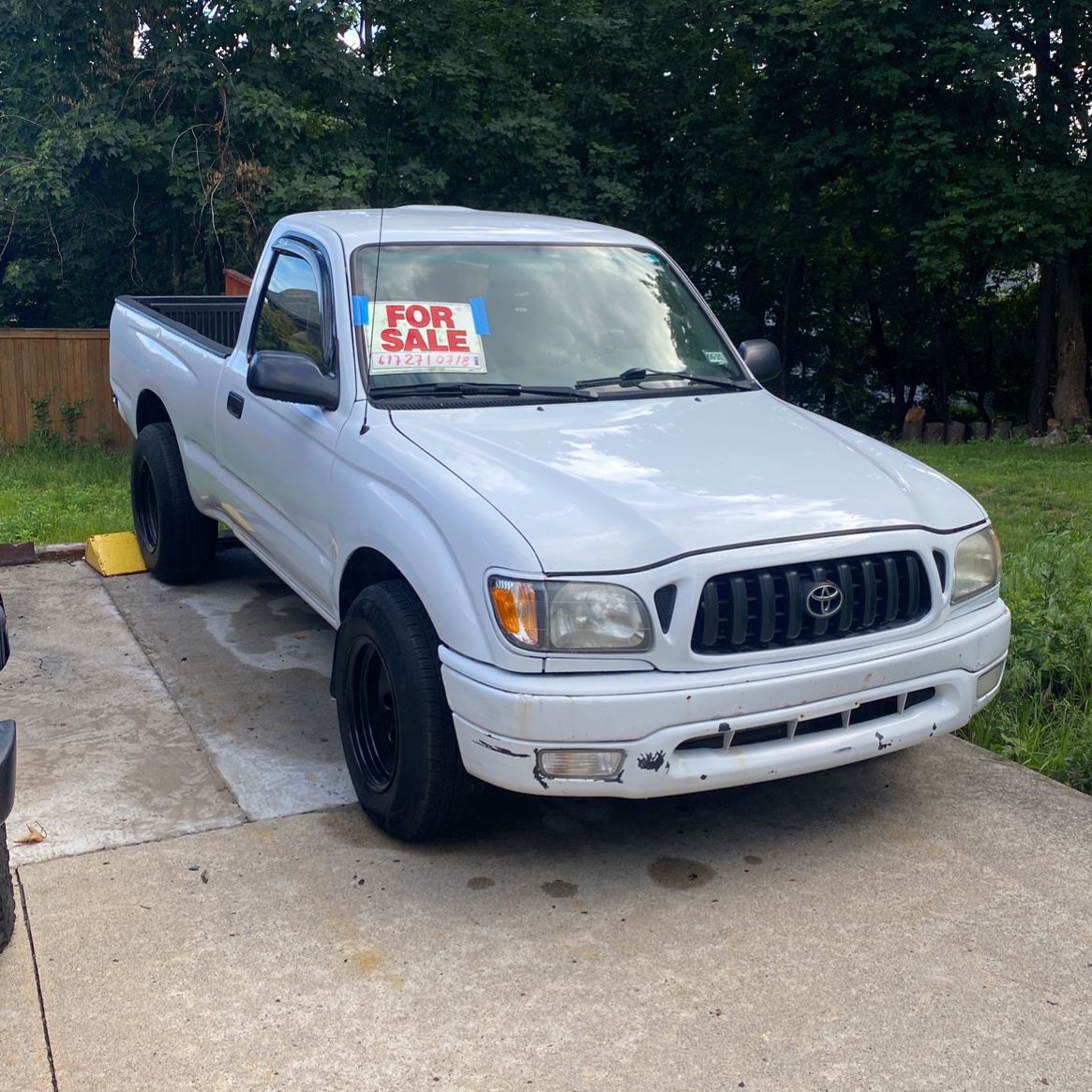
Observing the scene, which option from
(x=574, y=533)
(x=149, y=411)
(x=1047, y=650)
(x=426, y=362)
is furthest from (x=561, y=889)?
(x=149, y=411)

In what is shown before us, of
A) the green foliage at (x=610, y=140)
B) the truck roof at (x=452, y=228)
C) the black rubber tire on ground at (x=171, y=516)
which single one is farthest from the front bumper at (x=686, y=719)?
the green foliage at (x=610, y=140)

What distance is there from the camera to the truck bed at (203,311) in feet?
26.0

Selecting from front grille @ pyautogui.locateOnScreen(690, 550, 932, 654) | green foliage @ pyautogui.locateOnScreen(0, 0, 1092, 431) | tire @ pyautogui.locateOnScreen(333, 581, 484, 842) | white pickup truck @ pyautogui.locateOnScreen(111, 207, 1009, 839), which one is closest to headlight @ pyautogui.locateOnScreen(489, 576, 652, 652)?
white pickup truck @ pyautogui.locateOnScreen(111, 207, 1009, 839)

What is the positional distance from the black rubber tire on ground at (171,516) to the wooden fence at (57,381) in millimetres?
7467

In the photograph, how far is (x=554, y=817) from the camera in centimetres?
429

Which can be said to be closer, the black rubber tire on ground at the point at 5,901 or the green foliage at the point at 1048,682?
the black rubber tire on ground at the point at 5,901

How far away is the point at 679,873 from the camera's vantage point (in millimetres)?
3873

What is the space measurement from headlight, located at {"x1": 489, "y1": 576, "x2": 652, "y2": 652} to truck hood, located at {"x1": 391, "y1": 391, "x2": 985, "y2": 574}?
0.21ft

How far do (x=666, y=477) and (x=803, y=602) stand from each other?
58 cm

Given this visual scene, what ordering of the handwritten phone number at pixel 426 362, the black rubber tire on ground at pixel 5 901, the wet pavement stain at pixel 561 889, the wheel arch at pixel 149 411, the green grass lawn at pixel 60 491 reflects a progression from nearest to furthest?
the black rubber tire on ground at pixel 5 901, the wet pavement stain at pixel 561 889, the handwritten phone number at pixel 426 362, the wheel arch at pixel 149 411, the green grass lawn at pixel 60 491

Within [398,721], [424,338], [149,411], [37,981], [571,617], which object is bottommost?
[37,981]

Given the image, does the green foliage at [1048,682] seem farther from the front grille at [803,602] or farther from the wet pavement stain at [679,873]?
the wet pavement stain at [679,873]

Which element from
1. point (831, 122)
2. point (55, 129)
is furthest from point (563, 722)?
point (831, 122)

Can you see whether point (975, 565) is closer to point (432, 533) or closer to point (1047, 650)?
point (1047, 650)
